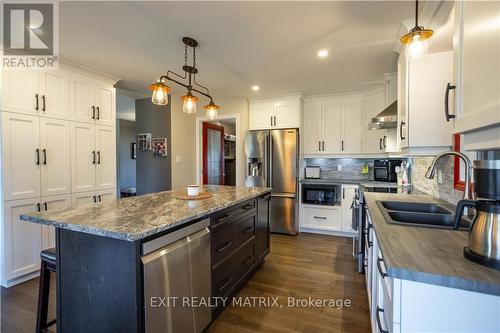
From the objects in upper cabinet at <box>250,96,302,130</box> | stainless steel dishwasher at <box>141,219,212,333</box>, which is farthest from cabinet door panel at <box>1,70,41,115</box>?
upper cabinet at <box>250,96,302,130</box>

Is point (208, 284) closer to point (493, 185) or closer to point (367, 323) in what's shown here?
point (367, 323)

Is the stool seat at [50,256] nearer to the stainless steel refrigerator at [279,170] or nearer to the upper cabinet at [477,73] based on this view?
the upper cabinet at [477,73]

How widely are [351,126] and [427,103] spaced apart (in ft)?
7.77

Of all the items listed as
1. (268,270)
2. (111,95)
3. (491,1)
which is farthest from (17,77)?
(491,1)

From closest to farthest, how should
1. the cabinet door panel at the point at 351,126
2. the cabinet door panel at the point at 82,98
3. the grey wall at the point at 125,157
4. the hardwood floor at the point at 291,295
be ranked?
the hardwood floor at the point at 291,295
the cabinet door panel at the point at 82,98
the cabinet door panel at the point at 351,126
the grey wall at the point at 125,157

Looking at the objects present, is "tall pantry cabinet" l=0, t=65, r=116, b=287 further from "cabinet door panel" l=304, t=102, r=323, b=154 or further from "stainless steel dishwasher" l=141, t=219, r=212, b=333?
"cabinet door panel" l=304, t=102, r=323, b=154

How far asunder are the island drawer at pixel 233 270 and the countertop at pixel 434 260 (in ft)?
3.94

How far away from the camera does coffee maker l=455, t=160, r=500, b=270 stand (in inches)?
31.3

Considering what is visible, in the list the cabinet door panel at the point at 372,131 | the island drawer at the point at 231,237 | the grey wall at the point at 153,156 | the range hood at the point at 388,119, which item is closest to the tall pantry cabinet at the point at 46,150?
the grey wall at the point at 153,156

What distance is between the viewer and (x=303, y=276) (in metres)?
2.59

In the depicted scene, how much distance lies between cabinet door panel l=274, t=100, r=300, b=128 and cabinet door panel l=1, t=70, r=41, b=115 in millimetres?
3230

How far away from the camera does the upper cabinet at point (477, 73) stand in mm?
789

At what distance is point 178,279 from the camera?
1.40m

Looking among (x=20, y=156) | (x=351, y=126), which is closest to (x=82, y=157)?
(x=20, y=156)
